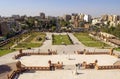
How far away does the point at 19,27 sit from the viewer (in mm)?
121125

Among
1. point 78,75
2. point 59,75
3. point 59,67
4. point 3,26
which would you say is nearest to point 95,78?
point 78,75

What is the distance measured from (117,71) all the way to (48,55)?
17.6 metres

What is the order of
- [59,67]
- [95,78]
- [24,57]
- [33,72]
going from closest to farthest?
[95,78], [33,72], [59,67], [24,57]

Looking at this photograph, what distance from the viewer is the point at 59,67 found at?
75.9ft

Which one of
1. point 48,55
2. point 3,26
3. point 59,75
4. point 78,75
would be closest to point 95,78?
point 78,75

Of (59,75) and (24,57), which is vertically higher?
(59,75)

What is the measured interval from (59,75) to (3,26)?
78.5m

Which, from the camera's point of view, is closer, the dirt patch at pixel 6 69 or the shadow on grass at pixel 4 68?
the dirt patch at pixel 6 69

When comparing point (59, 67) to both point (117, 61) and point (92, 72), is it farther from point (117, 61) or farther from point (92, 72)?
point (117, 61)

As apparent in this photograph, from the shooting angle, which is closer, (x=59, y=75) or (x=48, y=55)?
(x=59, y=75)

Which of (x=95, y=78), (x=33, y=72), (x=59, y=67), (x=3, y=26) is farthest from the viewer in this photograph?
(x=3, y=26)

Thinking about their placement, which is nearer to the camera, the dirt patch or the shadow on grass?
the dirt patch

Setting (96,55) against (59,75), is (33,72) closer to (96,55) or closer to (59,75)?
(59,75)

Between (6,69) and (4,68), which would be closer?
(6,69)
